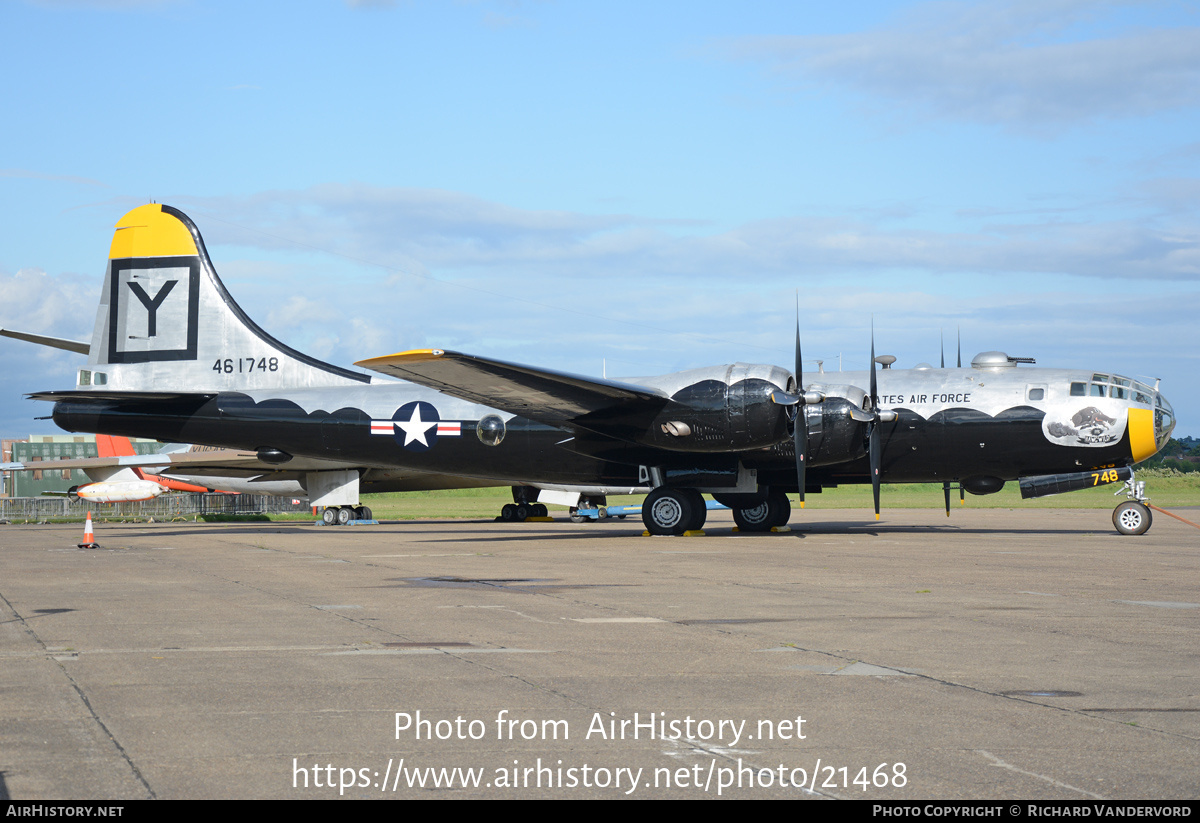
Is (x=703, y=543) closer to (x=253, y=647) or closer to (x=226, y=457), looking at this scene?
(x=253, y=647)

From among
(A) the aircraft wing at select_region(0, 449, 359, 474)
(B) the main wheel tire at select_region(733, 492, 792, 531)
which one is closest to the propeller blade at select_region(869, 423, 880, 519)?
(B) the main wheel tire at select_region(733, 492, 792, 531)

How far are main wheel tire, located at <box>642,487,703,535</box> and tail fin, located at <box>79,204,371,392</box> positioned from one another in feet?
29.8

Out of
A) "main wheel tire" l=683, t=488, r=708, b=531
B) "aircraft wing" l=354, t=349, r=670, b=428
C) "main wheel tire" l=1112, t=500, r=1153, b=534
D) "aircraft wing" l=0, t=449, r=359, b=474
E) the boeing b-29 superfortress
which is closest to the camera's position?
"aircraft wing" l=354, t=349, r=670, b=428

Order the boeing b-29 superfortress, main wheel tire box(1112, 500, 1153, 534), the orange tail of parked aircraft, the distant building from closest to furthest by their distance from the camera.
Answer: the boeing b-29 superfortress → main wheel tire box(1112, 500, 1153, 534) → the orange tail of parked aircraft → the distant building

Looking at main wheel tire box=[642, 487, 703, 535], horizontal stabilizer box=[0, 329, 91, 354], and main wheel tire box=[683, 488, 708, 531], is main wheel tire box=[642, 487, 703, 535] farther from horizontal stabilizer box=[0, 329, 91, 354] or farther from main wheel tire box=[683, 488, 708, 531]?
horizontal stabilizer box=[0, 329, 91, 354]

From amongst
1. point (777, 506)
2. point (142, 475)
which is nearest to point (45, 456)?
point (142, 475)

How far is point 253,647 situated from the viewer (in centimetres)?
876

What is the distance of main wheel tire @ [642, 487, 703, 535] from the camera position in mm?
25719

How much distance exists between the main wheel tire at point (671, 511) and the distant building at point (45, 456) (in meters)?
66.5

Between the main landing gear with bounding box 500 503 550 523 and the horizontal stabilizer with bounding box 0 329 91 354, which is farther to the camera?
the main landing gear with bounding box 500 503 550 523

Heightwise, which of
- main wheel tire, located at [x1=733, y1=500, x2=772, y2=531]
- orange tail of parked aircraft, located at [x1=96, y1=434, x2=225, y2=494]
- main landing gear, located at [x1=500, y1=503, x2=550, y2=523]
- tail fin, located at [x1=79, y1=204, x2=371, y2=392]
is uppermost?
tail fin, located at [x1=79, y1=204, x2=371, y2=392]

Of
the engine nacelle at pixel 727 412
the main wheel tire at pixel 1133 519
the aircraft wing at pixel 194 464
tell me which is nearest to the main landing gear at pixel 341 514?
the aircraft wing at pixel 194 464

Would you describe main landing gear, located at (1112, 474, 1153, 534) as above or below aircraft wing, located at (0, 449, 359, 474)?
below

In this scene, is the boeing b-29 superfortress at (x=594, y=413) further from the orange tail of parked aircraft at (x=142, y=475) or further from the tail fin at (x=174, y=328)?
the orange tail of parked aircraft at (x=142, y=475)
